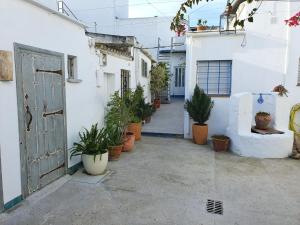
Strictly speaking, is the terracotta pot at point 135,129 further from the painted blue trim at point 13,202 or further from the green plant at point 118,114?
the painted blue trim at point 13,202

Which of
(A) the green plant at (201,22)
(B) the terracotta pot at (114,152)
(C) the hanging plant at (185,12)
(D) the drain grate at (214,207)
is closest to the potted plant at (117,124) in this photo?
(B) the terracotta pot at (114,152)

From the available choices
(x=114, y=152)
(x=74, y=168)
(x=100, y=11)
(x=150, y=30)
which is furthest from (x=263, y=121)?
(x=150, y=30)

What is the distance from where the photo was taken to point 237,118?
688 cm

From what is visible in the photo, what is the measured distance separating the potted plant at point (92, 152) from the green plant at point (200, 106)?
140 inches

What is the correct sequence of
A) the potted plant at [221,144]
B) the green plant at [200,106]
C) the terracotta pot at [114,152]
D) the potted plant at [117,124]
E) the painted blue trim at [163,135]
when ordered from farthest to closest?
the painted blue trim at [163,135] < the green plant at [200,106] < the potted plant at [221,144] < the potted plant at [117,124] < the terracotta pot at [114,152]

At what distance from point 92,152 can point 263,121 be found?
16.1 feet

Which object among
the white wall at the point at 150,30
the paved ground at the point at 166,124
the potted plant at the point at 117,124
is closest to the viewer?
the potted plant at the point at 117,124

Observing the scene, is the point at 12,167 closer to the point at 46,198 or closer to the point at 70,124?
the point at 46,198

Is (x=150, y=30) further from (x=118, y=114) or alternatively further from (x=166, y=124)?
(x=118, y=114)

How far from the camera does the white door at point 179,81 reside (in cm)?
2008

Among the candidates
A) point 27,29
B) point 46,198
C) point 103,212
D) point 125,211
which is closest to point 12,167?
point 46,198

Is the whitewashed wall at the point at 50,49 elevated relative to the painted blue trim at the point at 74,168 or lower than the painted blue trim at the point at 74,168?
elevated

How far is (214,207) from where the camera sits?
3.96m

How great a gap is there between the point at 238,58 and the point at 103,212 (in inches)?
249
